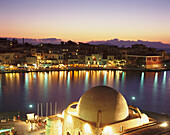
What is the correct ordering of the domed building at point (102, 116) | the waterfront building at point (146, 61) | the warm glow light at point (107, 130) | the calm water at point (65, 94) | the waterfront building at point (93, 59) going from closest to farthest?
the warm glow light at point (107, 130), the domed building at point (102, 116), the calm water at point (65, 94), the waterfront building at point (93, 59), the waterfront building at point (146, 61)

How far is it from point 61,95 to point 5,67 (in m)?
25.6

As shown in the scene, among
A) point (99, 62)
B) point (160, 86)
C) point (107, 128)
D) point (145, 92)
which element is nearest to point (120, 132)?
point (107, 128)

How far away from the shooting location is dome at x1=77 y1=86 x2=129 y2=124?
8508 millimetres

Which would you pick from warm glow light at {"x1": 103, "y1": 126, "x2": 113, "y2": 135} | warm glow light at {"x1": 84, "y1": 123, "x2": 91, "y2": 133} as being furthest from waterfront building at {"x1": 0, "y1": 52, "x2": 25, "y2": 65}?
warm glow light at {"x1": 103, "y1": 126, "x2": 113, "y2": 135}

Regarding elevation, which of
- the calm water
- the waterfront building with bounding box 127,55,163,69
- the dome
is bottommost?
the calm water

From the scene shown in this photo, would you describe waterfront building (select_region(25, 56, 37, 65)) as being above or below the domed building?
below

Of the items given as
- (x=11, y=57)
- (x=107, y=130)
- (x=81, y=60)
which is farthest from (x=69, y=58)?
(x=107, y=130)

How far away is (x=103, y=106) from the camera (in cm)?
852

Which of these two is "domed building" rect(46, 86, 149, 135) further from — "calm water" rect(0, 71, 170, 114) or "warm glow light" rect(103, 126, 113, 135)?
"calm water" rect(0, 71, 170, 114)

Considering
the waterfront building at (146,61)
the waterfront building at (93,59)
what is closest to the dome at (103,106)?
the waterfront building at (93,59)

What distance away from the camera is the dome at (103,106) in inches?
335

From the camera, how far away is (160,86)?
116ft

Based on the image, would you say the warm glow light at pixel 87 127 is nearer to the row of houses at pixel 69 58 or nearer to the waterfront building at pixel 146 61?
the row of houses at pixel 69 58

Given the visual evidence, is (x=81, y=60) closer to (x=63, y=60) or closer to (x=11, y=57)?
(x=63, y=60)
